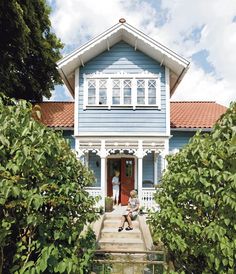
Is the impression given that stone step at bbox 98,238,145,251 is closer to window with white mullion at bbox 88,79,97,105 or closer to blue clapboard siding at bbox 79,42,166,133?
blue clapboard siding at bbox 79,42,166,133

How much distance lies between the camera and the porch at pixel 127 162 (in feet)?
42.9

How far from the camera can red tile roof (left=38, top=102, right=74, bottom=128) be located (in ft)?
49.3

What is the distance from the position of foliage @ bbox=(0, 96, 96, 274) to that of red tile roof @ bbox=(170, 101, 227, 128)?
11.5 metres

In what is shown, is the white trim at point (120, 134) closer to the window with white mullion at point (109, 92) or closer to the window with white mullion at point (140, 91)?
the window with white mullion at point (109, 92)

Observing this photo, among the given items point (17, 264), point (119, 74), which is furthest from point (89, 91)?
point (17, 264)

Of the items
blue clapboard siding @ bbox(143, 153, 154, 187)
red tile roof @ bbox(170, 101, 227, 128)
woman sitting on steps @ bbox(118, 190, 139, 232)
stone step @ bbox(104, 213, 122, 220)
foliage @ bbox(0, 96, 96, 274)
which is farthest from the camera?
red tile roof @ bbox(170, 101, 227, 128)

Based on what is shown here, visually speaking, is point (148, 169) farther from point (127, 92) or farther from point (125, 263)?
point (125, 263)

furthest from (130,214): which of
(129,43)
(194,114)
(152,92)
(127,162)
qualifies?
(194,114)

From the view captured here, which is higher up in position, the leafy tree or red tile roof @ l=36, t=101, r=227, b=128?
the leafy tree

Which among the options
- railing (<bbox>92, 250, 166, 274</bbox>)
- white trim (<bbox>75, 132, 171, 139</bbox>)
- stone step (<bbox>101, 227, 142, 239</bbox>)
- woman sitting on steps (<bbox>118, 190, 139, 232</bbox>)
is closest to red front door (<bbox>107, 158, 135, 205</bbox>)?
white trim (<bbox>75, 132, 171, 139</bbox>)

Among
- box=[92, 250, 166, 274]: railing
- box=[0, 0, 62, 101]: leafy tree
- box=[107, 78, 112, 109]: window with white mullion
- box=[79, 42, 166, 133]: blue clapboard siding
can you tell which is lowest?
box=[92, 250, 166, 274]: railing

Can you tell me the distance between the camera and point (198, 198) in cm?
344

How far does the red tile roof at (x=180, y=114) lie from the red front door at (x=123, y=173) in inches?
116

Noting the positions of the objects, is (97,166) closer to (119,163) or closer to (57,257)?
(119,163)
